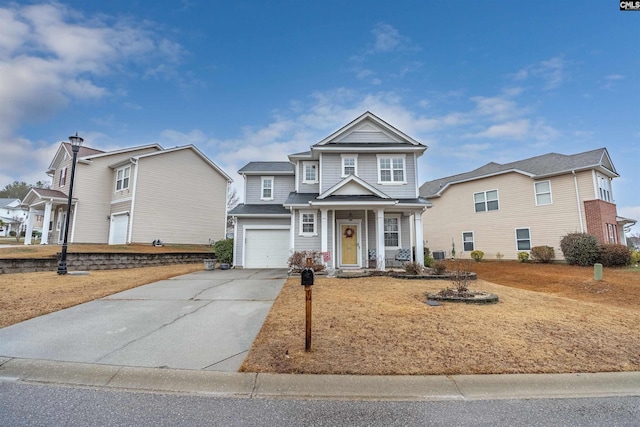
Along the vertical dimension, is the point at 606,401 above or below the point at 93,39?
below

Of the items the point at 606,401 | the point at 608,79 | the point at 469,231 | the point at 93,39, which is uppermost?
the point at 93,39

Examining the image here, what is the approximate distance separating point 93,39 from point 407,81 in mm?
14601

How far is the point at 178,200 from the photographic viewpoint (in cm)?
2192

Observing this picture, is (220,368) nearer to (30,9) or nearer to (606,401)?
(606,401)

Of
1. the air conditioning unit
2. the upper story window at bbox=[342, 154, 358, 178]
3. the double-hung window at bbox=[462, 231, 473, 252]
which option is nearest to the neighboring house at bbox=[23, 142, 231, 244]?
the upper story window at bbox=[342, 154, 358, 178]

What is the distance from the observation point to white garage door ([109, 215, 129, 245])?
20.1m

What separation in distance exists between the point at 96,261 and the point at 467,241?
2368 cm

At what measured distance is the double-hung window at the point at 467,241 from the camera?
72.8 feet

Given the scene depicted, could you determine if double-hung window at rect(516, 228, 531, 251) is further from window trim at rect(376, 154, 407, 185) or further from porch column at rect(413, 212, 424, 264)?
window trim at rect(376, 154, 407, 185)

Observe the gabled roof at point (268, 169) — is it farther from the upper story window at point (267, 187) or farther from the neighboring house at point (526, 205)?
the neighboring house at point (526, 205)

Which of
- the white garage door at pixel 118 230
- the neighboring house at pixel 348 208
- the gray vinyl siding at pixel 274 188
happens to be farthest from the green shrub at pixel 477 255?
the white garage door at pixel 118 230

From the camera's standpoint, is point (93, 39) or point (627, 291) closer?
point (627, 291)

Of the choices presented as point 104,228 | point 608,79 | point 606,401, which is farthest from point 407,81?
point 104,228

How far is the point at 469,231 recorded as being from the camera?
2231 cm
